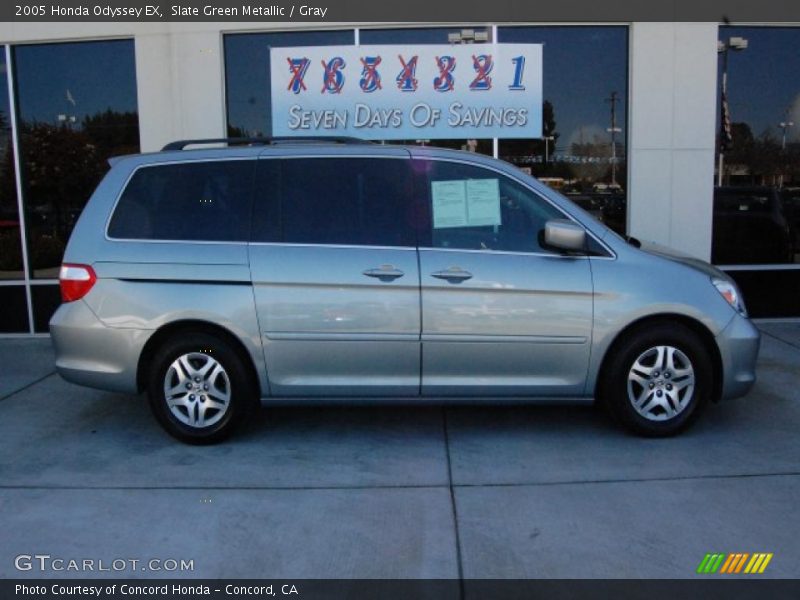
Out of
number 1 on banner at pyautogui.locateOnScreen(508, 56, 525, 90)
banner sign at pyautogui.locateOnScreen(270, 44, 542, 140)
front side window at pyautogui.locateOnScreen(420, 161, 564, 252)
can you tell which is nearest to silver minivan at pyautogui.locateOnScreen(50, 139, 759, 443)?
front side window at pyautogui.locateOnScreen(420, 161, 564, 252)

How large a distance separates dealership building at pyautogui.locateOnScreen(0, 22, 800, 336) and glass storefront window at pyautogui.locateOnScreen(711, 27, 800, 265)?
15 mm

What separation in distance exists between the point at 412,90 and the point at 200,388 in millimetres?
4609

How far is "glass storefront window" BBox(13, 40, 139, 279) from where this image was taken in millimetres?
8461

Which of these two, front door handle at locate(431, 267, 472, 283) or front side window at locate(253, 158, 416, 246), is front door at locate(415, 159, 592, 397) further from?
front side window at locate(253, 158, 416, 246)

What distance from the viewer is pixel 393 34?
8320 mm

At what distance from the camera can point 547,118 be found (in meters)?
8.44

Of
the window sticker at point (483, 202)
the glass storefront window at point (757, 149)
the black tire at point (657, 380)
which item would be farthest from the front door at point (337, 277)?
the glass storefront window at point (757, 149)

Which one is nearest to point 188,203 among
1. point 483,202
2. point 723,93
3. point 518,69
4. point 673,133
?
point 483,202

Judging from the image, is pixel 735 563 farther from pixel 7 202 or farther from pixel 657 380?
pixel 7 202

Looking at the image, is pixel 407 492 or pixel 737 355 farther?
pixel 737 355

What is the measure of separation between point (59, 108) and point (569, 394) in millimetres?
6572
